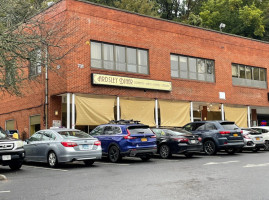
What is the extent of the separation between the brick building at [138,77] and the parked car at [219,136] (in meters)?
5.75

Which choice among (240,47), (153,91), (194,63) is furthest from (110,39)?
(240,47)

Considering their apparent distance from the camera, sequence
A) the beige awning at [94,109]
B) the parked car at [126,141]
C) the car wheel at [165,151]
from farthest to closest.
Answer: the beige awning at [94,109] → the car wheel at [165,151] → the parked car at [126,141]

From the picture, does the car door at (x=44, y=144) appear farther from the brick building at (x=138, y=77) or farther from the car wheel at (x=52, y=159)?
the brick building at (x=138, y=77)

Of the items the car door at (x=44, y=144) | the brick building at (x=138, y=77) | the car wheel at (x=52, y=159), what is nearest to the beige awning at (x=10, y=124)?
the brick building at (x=138, y=77)

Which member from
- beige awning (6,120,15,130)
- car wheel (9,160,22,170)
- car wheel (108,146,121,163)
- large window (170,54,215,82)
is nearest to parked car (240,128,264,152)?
large window (170,54,215,82)

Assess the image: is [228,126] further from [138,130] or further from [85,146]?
[85,146]

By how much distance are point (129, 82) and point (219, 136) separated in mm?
7104

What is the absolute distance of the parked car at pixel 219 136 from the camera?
61.8ft

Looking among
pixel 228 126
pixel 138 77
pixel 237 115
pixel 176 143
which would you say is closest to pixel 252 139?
pixel 228 126

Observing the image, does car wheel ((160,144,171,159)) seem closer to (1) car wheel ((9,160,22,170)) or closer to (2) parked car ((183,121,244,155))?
(2) parked car ((183,121,244,155))

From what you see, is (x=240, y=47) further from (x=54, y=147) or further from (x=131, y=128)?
(x=54, y=147)

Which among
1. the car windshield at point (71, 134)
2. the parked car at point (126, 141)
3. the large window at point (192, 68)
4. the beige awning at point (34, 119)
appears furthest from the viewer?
the large window at point (192, 68)

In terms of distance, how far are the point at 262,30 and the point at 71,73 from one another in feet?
113

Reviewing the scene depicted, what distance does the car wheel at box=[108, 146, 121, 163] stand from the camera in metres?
15.7
